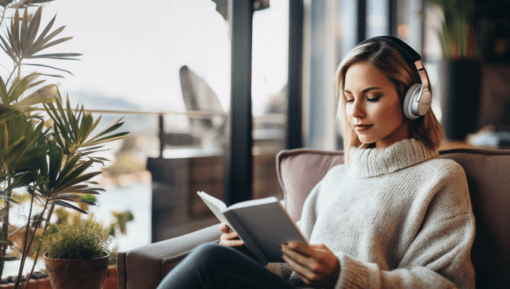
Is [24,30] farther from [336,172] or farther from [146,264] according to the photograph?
[336,172]

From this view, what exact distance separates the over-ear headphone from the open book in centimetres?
52

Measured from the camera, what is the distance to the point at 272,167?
8.73ft

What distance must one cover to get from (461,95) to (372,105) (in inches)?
102

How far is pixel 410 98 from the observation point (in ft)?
3.81

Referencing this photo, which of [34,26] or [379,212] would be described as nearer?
[379,212]

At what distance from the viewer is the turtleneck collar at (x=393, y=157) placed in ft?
3.83

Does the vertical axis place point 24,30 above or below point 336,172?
above

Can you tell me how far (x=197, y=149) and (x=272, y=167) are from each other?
2.08 ft

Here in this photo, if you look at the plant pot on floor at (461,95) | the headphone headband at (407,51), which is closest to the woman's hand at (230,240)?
the headphone headband at (407,51)

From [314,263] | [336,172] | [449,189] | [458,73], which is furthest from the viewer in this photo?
[458,73]

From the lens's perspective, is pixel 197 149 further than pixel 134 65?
Yes

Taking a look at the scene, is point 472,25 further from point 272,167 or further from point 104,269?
point 104,269

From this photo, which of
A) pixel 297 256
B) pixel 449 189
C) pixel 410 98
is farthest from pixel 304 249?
pixel 410 98

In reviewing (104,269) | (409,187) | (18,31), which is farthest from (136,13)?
(409,187)
